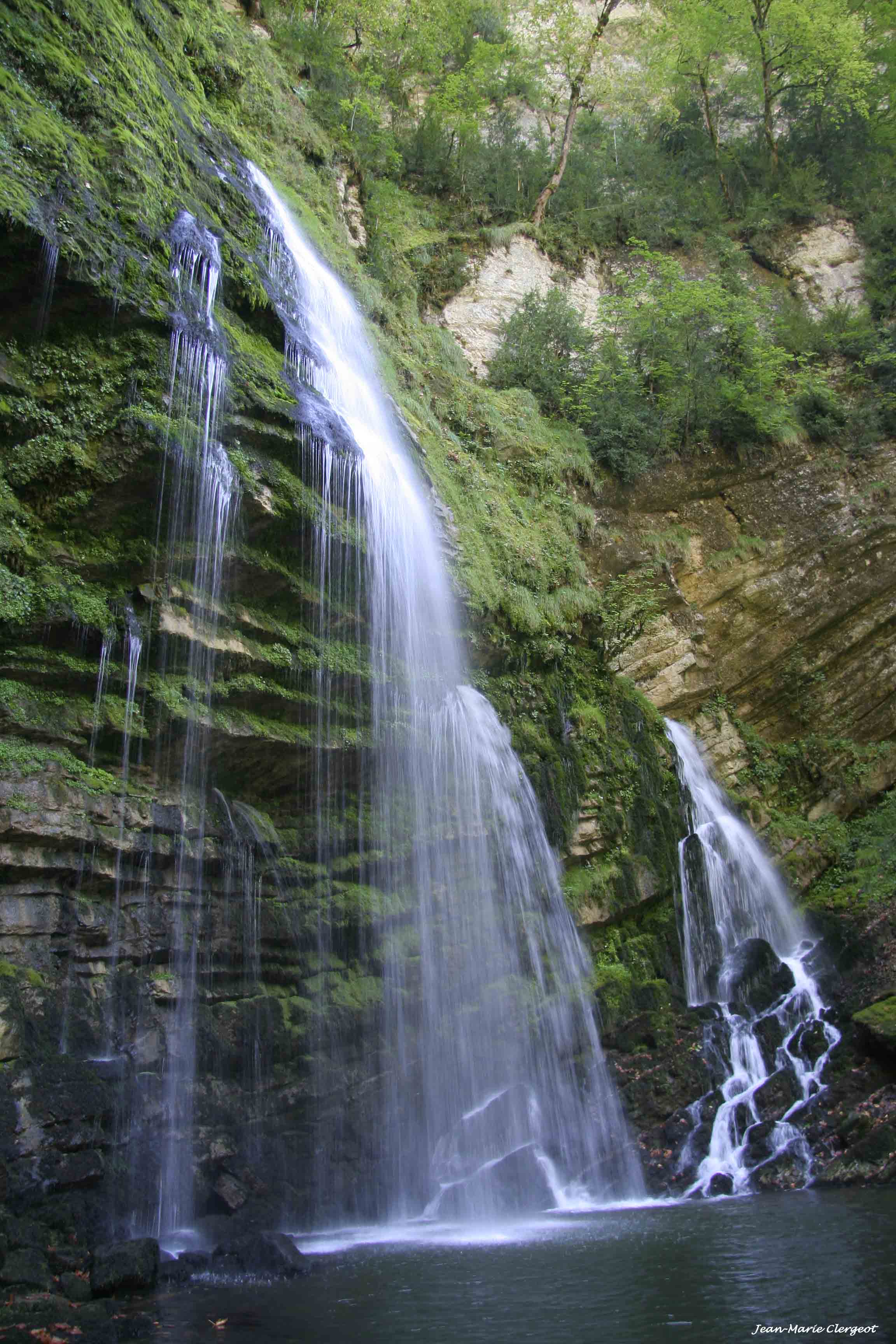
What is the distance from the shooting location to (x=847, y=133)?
2608 cm

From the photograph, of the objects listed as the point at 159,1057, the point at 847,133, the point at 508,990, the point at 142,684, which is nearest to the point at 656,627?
the point at 508,990

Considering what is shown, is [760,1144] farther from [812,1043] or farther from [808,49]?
[808,49]

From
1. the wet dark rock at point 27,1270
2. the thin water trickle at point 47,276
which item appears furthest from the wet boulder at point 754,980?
the thin water trickle at point 47,276

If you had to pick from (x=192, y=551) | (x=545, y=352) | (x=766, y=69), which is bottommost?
(x=192, y=551)

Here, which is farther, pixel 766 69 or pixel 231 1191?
pixel 766 69

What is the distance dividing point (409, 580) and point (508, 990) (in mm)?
5363

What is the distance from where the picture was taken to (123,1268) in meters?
6.09

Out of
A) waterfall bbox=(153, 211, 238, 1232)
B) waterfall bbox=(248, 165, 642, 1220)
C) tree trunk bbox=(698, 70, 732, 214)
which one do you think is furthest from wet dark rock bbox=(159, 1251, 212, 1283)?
tree trunk bbox=(698, 70, 732, 214)

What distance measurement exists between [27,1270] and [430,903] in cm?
564

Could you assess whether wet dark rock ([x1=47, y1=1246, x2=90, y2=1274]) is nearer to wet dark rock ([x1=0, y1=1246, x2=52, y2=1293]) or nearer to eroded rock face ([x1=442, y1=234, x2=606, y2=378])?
wet dark rock ([x1=0, y1=1246, x2=52, y2=1293])

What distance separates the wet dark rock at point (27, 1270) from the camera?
5.59 metres

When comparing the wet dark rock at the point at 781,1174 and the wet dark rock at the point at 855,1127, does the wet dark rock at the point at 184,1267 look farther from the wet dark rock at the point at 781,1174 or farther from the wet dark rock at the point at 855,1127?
the wet dark rock at the point at 855,1127

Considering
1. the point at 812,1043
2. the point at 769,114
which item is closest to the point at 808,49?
the point at 769,114

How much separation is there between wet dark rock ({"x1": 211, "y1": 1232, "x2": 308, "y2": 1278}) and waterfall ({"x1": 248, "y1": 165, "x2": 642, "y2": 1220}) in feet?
6.20
